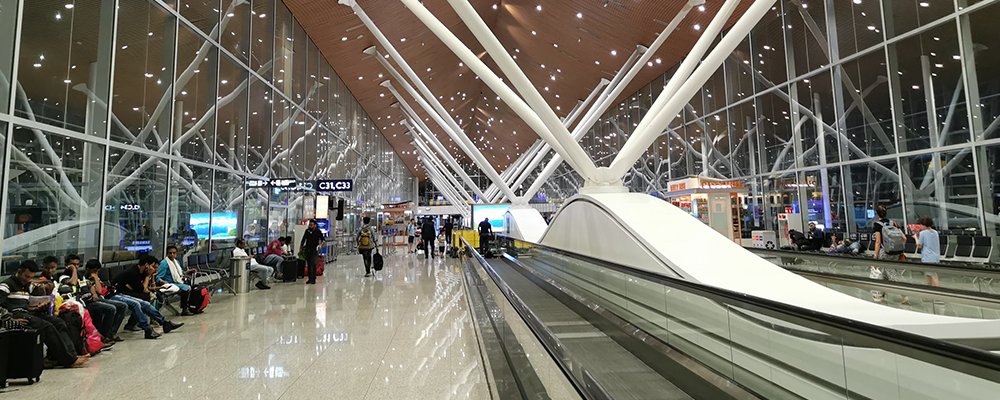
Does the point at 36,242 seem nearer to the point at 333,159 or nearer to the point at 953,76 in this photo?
the point at 333,159

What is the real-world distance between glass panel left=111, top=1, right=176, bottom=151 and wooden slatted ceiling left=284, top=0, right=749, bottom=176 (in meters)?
6.82

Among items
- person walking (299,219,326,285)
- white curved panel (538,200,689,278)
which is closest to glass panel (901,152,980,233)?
white curved panel (538,200,689,278)

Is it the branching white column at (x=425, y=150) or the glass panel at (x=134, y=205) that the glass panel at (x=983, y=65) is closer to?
the glass panel at (x=134, y=205)

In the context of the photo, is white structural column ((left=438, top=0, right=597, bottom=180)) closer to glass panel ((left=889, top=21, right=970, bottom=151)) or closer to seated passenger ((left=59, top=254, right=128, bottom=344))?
seated passenger ((left=59, top=254, right=128, bottom=344))

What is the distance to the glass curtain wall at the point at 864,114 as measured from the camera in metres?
10.6

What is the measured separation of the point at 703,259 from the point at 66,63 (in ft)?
33.1

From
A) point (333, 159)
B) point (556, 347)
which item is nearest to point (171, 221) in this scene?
point (556, 347)

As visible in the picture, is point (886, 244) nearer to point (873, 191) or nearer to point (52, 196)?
point (873, 191)

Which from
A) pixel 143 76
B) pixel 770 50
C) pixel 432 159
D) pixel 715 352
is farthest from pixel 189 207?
pixel 432 159

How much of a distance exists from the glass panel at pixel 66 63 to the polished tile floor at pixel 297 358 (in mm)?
3728

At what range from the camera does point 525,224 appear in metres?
20.8

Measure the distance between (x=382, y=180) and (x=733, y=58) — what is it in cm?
2633

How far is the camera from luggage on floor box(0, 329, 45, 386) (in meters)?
4.01

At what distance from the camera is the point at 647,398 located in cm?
Answer: 347
